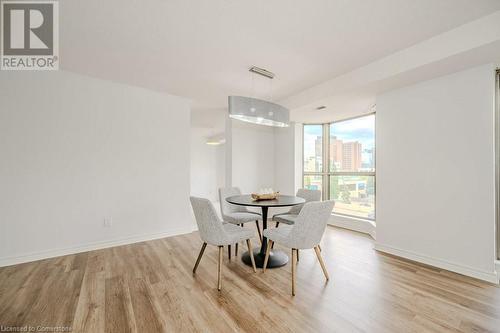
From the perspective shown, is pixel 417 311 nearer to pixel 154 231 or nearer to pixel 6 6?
pixel 154 231

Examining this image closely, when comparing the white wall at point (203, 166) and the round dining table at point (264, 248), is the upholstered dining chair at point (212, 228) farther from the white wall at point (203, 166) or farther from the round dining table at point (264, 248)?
the white wall at point (203, 166)

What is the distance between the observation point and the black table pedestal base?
2570 millimetres

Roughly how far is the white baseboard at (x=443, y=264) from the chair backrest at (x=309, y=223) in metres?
1.71

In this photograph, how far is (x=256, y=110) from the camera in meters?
2.58

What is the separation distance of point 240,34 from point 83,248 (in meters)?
3.59

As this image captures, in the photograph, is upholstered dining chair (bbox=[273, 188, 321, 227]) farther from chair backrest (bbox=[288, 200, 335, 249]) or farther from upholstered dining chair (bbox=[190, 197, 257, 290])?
upholstered dining chair (bbox=[190, 197, 257, 290])

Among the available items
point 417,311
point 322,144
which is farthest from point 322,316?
point 322,144

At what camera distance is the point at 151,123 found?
3648 millimetres

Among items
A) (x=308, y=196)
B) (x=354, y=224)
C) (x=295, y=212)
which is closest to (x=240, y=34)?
(x=308, y=196)

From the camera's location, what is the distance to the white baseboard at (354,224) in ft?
12.4

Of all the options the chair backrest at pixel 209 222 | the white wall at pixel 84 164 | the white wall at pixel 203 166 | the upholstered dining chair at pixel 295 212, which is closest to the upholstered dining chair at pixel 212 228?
the chair backrest at pixel 209 222

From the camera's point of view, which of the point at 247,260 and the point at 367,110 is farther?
the point at 367,110

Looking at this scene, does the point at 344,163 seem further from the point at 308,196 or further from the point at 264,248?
the point at 264,248

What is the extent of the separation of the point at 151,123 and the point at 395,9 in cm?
360
